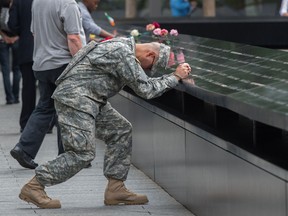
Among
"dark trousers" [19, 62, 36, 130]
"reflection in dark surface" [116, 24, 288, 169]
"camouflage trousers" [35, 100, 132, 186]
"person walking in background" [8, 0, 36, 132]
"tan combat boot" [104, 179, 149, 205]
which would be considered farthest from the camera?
"dark trousers" [19, 62, 36, 130]

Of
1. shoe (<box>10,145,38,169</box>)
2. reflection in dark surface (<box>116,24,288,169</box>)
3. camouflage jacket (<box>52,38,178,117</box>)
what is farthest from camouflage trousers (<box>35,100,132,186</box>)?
shoe (<box>10,145,38,169</box>)

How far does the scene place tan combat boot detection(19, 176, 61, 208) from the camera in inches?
339

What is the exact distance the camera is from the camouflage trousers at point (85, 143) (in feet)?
27.3

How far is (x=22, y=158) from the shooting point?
10.8 meters

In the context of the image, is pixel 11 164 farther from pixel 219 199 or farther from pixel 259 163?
pixel 259 163

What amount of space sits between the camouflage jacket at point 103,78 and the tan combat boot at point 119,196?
73 cm

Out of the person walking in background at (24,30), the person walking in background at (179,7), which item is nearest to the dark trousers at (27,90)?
the person walking in background at (24,30)

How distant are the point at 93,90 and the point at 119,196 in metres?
0.96

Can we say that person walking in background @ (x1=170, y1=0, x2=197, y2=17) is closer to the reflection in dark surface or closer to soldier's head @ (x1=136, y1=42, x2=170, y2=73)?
the reflection in dark surface

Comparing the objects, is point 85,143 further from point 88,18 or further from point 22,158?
point 88,18

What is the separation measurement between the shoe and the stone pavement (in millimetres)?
57

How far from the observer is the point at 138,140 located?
35.4 ft

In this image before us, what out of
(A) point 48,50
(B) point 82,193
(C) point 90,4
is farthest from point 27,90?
(B) point 82,193

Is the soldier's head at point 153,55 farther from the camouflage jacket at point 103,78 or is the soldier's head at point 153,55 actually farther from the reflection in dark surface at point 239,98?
the reflection in dark surface at point 239,98
